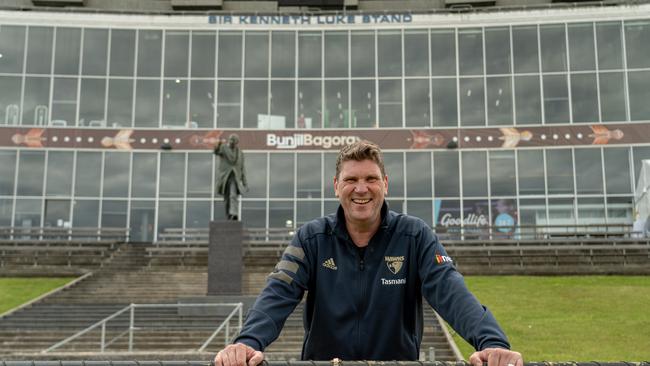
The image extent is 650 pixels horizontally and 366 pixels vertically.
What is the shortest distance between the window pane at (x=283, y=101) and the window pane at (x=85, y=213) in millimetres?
9770

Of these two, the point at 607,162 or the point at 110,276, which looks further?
the point at 607,162

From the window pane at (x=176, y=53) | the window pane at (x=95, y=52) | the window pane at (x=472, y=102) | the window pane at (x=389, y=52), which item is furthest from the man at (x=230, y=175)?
the window pane at (x=95, y=52)

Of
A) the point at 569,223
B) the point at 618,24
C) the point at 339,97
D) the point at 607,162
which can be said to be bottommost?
the point at 569,223

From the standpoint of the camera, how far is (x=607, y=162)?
95.6 feet

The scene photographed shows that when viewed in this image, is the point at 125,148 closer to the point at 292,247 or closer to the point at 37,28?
the point at 37,28

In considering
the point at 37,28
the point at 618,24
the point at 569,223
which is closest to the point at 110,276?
the point at 37,28

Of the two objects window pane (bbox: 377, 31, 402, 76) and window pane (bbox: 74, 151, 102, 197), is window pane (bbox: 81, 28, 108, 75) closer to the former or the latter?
window pane (bbox: 74, 151, 102, 197)

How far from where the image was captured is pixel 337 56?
3194 cm

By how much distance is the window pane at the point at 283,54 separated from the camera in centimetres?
3194

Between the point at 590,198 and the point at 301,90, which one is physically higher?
the point at 301,90

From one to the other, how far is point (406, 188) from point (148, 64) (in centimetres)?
1448

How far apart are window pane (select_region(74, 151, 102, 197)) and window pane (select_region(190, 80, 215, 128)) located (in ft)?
16.2

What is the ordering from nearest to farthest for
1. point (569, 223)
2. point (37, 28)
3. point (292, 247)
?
point (292, 247)
point (569, 223)
point (37, 28)

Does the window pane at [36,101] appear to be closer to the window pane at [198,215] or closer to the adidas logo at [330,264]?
the window pane at [198,215]
